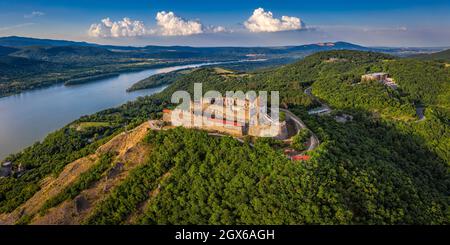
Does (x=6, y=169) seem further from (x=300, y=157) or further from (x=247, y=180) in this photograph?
(x=300, y=157)

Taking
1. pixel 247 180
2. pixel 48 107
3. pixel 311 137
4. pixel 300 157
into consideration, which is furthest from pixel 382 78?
pixel 48 107

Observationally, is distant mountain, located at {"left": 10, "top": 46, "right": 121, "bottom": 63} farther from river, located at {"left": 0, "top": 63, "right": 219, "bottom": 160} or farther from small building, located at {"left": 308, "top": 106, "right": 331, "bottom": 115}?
small building, located at {"left": 308, "top": 106, "right": 331, "bottom": 115}

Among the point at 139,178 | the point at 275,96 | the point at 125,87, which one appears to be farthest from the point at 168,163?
the point at 125,87

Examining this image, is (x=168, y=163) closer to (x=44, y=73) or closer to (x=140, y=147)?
(x=140, y=147)

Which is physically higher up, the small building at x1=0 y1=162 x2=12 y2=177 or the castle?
the castle

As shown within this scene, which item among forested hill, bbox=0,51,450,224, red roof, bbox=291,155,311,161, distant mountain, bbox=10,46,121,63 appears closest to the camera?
forested hill, bbox=0,51,450,224

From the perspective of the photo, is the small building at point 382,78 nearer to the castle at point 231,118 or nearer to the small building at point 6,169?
the castle at point 231,118

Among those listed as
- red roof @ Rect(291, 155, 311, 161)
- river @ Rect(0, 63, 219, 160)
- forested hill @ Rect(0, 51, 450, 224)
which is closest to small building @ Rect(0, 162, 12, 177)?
forested hill @ Rect(0, 51, 450, 224)
